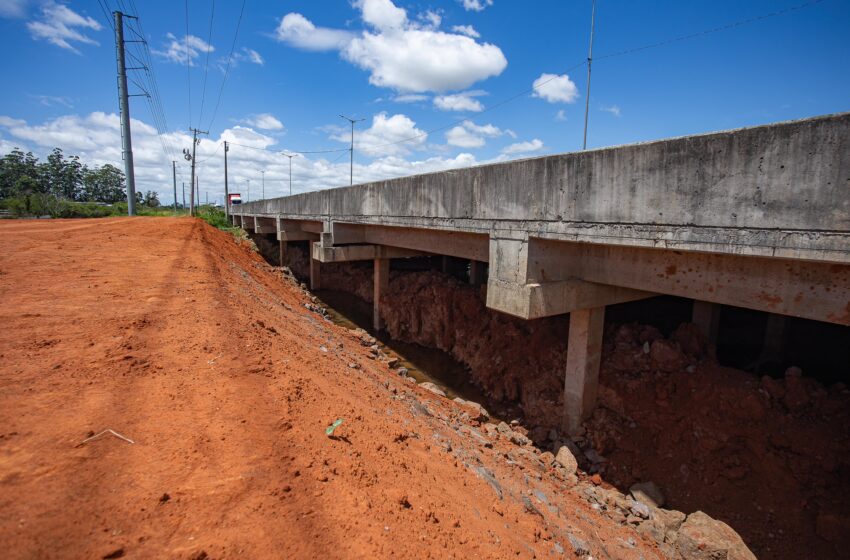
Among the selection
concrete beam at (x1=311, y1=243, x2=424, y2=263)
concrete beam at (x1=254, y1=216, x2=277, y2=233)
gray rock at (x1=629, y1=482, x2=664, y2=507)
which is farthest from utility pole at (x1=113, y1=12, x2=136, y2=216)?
gray rock at (x1=629, y1=482, x2=664, y2=507)

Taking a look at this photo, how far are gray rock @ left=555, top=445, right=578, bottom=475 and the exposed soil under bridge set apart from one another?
0.40 meters

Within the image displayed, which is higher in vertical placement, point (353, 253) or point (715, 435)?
point (353, 253)

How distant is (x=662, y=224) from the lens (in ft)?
15.4

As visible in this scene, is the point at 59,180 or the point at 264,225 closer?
Answer: the point at 264,225

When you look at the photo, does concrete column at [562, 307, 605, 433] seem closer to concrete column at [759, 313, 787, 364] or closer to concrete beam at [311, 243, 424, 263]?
concrete column at [759, 313, 787, 364]

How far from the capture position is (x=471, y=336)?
1204 cm

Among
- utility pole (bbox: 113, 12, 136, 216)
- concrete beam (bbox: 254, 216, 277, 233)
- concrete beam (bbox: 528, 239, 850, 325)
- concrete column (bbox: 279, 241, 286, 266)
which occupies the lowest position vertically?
concrete column (bbox: 279, 241, 286, 266)

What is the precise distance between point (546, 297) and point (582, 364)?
198 centimetres

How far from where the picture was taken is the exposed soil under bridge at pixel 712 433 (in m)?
5.52

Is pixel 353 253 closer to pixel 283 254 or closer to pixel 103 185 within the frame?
pixel 283 254

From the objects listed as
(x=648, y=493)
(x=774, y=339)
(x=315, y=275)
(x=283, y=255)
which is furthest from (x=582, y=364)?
(x=283, y=255)

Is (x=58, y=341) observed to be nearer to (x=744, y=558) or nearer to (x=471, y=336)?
(x=744, y=558)

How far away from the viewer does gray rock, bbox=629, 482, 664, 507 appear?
5.96 metres

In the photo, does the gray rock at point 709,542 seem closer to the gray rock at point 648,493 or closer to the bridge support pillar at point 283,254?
the gray rock at point 648,493
